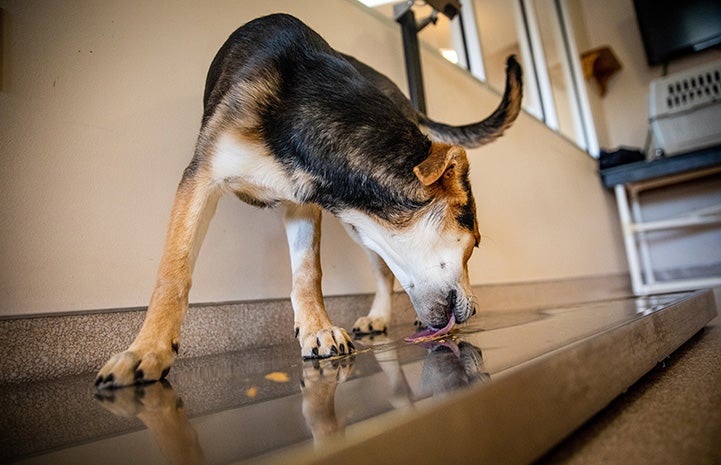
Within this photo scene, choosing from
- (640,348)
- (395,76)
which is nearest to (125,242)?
(640,348)

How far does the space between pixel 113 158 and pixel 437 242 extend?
1097mm

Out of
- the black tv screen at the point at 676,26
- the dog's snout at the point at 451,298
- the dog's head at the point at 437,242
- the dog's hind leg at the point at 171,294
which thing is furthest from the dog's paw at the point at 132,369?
the black tv screen at the point at 676,26

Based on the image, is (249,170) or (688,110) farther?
(688,110)

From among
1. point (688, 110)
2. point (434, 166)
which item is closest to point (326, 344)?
point (434, 166)

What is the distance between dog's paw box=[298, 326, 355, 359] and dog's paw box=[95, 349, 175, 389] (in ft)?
1.09

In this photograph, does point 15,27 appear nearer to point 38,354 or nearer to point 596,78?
point 38,354

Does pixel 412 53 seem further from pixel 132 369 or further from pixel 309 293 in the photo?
pixel 132 369

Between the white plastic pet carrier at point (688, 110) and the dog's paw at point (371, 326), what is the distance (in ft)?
12.8

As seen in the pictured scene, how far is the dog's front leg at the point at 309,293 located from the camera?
1.10 m

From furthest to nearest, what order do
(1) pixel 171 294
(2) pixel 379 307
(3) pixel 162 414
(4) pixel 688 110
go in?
(4) pixel 688 110, (2) pixel 379 307, (1) pixel 171 294, (3) pixel 162 414

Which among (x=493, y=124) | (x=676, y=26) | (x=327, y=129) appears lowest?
(x=327, y=129)

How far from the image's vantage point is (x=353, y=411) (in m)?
0.49

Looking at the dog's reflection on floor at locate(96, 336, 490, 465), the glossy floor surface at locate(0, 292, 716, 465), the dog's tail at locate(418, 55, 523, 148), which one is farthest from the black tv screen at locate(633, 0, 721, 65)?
the dog's reflection on floor at locate(96, 336, 490, 465)

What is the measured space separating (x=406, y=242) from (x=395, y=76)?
1.65 meters
